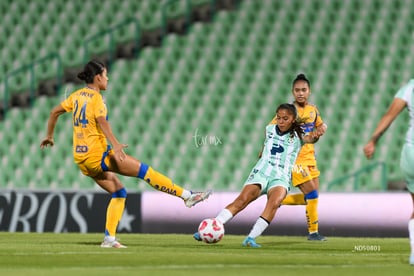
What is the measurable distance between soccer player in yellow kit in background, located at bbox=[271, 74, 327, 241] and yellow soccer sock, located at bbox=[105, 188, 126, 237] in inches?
99.1

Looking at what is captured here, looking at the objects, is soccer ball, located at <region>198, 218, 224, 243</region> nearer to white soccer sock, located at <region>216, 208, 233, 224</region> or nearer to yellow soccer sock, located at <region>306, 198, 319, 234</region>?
white soccer sock, located at <region>216, 208, 233, 224</region>

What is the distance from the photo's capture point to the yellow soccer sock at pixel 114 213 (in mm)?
9531

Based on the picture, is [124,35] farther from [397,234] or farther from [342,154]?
[397,234]

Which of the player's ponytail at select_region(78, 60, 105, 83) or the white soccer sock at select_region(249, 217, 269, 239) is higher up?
the player's ponytail at select_region(78, 60, 105, 83)

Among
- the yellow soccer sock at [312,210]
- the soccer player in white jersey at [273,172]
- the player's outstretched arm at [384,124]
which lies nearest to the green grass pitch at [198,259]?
the soccer player in white jersey at [273,172]

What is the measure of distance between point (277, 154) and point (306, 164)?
1.39 metres

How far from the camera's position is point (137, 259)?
8.04 metres

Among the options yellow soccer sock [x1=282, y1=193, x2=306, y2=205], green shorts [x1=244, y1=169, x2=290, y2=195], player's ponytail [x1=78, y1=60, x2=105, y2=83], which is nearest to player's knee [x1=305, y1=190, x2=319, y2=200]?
yellow soccer sock [x1=282, y1=193, x2=306, y2=205]

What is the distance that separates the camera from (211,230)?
9.83m

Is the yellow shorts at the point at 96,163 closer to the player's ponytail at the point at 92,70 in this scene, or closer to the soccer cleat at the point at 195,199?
the player's ponytail at the point at 92,70

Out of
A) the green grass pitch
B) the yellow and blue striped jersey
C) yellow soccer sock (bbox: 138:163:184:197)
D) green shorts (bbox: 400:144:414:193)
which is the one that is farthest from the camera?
yellow soccer sock (bbox: 138:163:184:197)

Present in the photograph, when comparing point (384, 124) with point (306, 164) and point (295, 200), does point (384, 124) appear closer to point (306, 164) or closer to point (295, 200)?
point (306, 164)

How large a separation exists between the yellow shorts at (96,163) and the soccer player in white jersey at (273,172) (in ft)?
4.07

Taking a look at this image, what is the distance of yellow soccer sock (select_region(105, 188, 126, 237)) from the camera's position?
9531 millimetres
